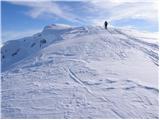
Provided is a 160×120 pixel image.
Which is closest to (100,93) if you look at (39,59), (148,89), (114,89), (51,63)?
(114,89)

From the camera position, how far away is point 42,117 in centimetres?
1169

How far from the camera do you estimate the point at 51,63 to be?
19016 mm

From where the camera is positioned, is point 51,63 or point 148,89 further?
point 51,63

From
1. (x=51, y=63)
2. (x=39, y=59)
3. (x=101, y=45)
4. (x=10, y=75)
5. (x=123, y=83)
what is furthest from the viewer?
(x=101, y=45)

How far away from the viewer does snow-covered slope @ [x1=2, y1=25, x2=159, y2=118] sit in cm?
1202

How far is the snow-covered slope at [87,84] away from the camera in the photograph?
39.4 ft

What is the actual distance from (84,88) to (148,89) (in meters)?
3.59

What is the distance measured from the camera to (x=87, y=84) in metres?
14.6

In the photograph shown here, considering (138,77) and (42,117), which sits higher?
(138,77)

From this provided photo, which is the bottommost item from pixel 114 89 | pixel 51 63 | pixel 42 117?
pixel 42 117

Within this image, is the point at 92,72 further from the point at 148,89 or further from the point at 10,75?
the point at 10,75

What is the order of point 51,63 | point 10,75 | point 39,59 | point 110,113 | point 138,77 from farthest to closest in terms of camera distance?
point 39,59, point 51,63, point 10,75, point 138,77, point 110,113

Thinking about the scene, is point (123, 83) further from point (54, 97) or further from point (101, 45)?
point (101, 45)

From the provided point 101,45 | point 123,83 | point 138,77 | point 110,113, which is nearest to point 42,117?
point 110,113
